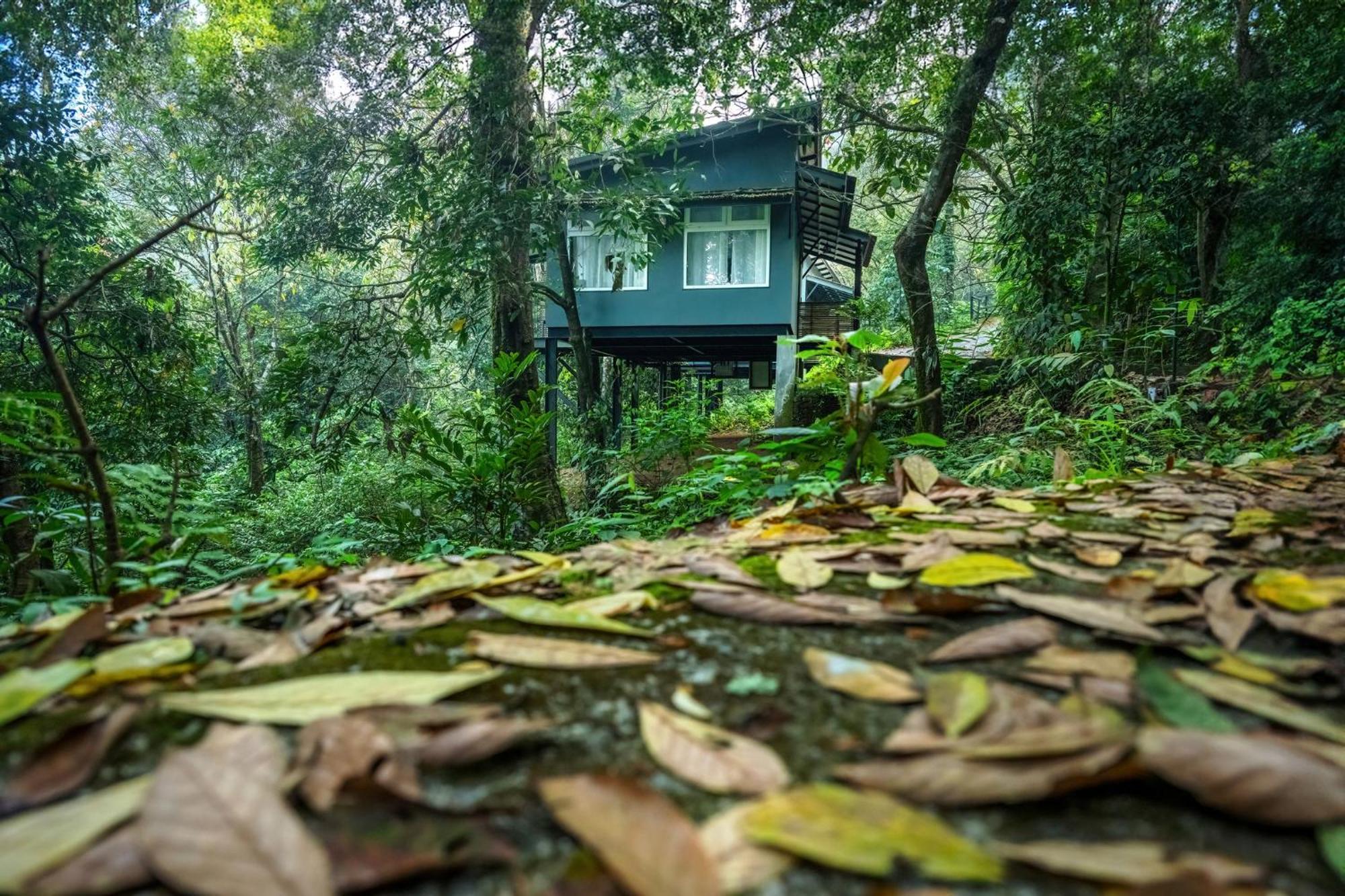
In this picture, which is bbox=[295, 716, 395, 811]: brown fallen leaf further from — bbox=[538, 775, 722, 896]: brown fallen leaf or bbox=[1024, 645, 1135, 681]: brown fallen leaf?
bbox=[1024, 645, 1135, 681]: brown fallen leaf

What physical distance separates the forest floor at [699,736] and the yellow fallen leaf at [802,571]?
1 centimetres

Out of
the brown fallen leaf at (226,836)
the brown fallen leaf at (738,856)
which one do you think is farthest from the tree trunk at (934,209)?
the brown fallen leaf at (226,836)

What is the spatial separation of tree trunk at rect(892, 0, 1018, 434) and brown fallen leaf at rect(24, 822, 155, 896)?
543 centimetres

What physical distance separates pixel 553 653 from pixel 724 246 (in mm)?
11174

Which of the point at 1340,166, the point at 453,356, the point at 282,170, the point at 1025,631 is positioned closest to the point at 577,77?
the point at 282,170

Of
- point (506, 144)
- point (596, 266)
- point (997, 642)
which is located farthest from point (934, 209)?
point (596, 266)

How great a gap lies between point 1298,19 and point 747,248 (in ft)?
22.1

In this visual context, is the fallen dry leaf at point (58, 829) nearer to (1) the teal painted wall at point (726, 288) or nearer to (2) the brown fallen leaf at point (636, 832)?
(2) the brown fallen leaf at point (636, 832)

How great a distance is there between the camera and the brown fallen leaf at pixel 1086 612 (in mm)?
816

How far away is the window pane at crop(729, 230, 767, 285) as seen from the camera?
11.2 meters

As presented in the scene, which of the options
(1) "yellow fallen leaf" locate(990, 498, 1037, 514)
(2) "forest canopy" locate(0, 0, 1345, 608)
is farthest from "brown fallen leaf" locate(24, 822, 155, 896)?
(2) "forest canopy" locate(0, 0, 1345, 608)

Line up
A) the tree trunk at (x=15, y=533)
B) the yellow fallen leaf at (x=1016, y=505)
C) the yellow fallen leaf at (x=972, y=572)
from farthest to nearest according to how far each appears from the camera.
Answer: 1. the tree trunk at (x=15, y=533)
2. the yellow fallen leaf at (x=1016, y=505)
3. the yellow fallen leaf at (x=972, y=572)

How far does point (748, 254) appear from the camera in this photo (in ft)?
37.0

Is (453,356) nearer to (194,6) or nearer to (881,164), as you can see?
(194,6)
